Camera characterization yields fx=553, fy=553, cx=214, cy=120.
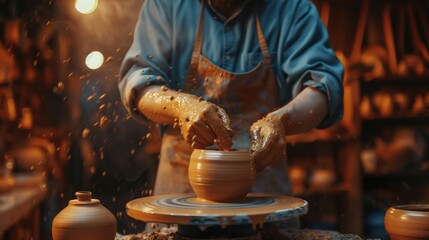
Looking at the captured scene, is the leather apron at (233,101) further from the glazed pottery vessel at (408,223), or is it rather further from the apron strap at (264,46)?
the glazed pottery vessel at (408,223)

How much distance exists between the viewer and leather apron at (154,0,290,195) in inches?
116

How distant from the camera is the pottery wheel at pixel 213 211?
1.99m

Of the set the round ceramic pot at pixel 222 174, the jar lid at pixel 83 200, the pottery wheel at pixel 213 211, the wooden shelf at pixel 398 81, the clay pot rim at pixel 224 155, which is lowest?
the pottery wheel at pixel 213 211

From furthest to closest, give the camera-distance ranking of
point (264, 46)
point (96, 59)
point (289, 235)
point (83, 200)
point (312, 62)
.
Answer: point (96, 59)
point (264, 46)
point (312, 62)
point (289, 235)
point (83, 200)

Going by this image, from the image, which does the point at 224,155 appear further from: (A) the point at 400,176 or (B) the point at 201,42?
(A) the point at 400,176

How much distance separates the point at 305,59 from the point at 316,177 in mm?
3330

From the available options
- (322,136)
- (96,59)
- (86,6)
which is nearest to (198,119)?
(86,6)

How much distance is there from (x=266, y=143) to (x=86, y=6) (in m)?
2.16

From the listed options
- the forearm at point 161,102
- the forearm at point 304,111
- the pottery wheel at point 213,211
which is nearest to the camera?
the pottery wheel at point 213,211

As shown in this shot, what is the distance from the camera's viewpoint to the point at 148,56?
2.95 metres

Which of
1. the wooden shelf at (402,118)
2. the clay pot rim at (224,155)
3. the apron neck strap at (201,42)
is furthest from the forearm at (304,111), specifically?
the wooden shelf at (402,118)

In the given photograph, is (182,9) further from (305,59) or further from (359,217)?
(359,217)

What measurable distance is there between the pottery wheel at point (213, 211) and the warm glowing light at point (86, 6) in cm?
204

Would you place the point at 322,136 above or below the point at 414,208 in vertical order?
above
